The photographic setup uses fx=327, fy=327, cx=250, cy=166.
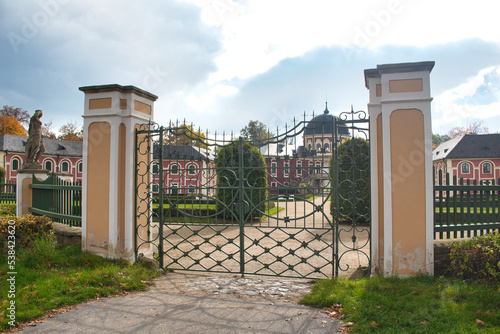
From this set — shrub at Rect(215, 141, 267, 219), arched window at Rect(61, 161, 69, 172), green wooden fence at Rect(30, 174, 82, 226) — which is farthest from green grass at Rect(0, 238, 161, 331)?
arched window at Rect(61, 161, 69, 172)

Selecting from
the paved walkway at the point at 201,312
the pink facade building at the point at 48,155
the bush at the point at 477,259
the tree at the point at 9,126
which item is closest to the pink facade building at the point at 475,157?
the bush at the point at 477,259

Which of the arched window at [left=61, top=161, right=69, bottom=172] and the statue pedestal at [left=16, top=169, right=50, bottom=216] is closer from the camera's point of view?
the statue pedestal at [left=16, top=169, right=50, bottom=216]

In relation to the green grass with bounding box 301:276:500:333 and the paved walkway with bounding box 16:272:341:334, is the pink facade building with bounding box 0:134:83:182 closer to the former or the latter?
the paved walkway with bounding box 16:272:341:334

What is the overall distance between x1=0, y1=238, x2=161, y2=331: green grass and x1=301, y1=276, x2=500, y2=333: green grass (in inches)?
107

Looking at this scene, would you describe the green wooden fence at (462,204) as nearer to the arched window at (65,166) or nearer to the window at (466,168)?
the window at (466,168)

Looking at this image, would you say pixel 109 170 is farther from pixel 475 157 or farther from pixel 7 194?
→ pixel 475 157

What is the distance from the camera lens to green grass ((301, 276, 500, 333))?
3.36 metres

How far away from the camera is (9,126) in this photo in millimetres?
40469

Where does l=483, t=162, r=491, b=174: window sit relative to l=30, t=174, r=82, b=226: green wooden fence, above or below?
above

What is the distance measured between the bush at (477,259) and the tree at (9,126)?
4863 cm

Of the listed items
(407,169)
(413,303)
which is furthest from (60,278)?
(407,169)

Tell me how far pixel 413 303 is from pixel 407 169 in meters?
1.78

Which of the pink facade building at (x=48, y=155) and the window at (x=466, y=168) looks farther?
the window at (x=466, y=168)

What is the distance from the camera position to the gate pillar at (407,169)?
4551mm
